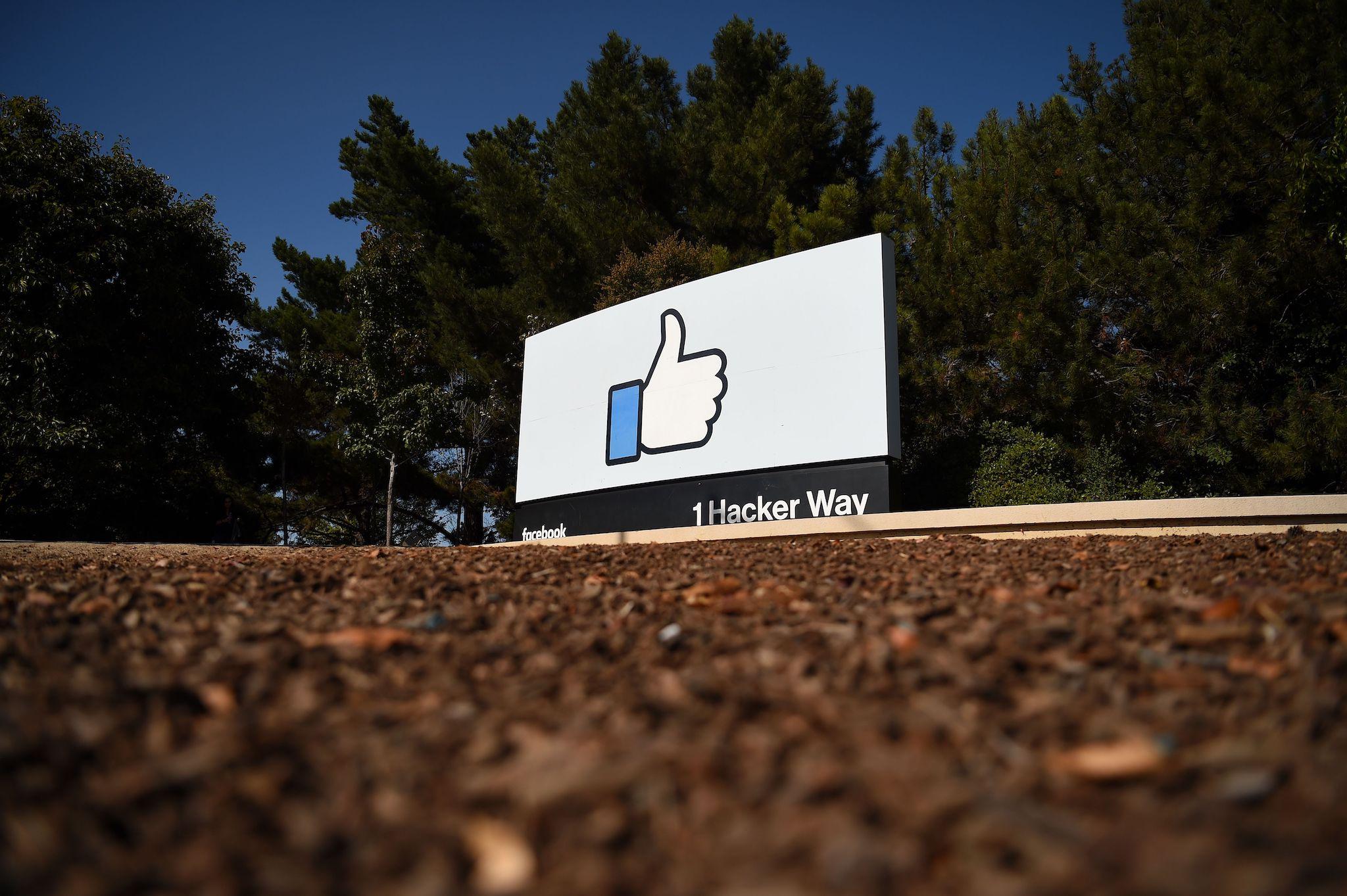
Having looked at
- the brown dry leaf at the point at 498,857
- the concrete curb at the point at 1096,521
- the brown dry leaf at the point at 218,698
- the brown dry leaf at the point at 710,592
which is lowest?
the brown dry leaf at the point at 498,857

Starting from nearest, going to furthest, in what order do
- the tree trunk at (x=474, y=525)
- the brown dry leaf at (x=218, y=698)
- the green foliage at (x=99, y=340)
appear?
the brown dry leaf at (x=218, y=698), the green foliage at (x=99, y=340), the tree trunk at (x=474, y=525)

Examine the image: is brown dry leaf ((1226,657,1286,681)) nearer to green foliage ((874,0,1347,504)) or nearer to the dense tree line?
the dense tree line

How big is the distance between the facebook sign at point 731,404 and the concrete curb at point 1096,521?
1283mm

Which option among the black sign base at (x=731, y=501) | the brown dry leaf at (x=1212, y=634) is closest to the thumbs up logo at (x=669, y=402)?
the black sign base at (x=731, y=501)

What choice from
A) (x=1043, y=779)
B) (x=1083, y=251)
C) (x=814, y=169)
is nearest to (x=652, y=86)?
(x=814, y=169)

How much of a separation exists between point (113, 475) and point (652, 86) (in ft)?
44.9

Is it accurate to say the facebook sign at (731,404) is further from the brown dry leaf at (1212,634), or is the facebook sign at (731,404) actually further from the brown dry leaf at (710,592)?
the brown dry leaf at (1212,634)

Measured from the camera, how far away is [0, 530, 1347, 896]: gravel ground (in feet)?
2.93

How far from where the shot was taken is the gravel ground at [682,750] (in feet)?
2.93

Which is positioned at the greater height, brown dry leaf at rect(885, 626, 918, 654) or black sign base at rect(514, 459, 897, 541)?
black sign base at rect(514, 459, 897, 541)

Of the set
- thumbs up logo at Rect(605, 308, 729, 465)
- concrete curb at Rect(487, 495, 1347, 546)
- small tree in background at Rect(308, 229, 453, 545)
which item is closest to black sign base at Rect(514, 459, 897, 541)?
thumbs up logo at Rect(605, 308, 729, 465)

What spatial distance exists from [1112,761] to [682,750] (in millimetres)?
617

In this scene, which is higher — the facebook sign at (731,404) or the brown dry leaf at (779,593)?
the facebook sign at (731,404)

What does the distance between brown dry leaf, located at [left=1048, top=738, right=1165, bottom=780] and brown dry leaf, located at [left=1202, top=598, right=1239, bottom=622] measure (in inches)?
34.1
